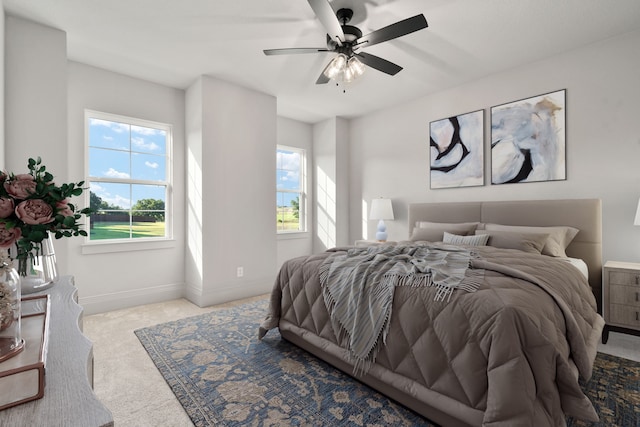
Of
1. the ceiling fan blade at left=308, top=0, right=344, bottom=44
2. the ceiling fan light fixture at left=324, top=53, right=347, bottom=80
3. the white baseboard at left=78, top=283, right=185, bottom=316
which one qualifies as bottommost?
the white baseboard at left=78, top=283, right=185, bottom=316

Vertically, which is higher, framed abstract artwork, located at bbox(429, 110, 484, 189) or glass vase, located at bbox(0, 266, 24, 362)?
framed abstract artwork, located at bbox(429, 110, 484, 189)

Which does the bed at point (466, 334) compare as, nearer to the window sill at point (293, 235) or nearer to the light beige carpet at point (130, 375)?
the light beige carpet at point (130, 375)

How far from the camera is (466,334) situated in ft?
4.72

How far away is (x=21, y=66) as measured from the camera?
8.74 feet

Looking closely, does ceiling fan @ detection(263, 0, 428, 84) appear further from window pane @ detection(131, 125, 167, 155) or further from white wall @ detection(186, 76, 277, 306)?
window pane @ detection(131, 125, 167, 155)

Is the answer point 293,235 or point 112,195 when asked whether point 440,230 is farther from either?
point 112,195

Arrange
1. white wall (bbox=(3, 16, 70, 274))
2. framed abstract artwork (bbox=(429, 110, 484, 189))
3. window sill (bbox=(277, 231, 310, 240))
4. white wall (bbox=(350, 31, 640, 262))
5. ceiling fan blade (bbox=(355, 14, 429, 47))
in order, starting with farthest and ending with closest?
window sill (bbox=(277, 231, 310, 240)) → framed abstract artwork (bbox=(429, 110, 484, 189)) → white wall (bbox=(350, 31, 640, 262)) → white wall (bbox=(3, 16, 70, 274)) → ceiling fan blade (bbox=(355, 14, 429, 47))

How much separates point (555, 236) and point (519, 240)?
1.18 ft

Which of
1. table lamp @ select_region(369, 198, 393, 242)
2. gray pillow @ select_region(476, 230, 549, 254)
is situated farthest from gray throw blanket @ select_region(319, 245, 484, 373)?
table lamp @ select_region(369, 198, 393, 242)

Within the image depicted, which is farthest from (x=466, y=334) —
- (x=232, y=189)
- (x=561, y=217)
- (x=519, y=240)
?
(x=232, y=189)

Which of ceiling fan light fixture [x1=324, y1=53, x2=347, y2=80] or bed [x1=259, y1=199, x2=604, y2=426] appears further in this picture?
Answer: ceiling fan light fixture [x1=324, y1=53, x2=347, y2=80]

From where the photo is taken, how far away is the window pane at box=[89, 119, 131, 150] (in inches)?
137

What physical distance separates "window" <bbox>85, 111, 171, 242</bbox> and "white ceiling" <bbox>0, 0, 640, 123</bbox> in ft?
2.12

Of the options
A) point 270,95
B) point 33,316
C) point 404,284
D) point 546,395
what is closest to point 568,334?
point 546,395
